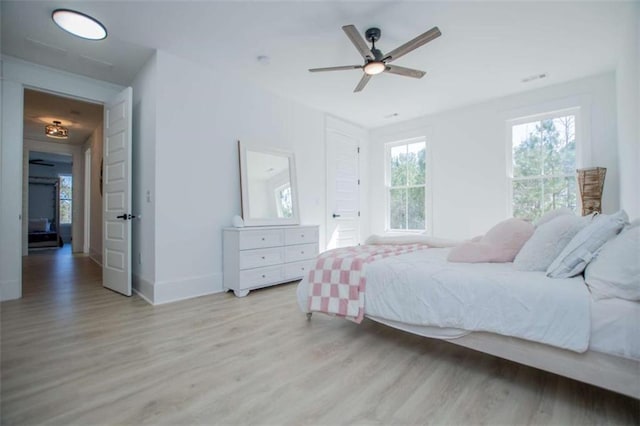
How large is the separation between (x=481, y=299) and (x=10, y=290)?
4.49 meters

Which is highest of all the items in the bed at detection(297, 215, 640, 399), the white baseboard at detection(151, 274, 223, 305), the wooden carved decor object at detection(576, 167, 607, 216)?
the wooden carved decor object at detection(576, 167, 607, 216)

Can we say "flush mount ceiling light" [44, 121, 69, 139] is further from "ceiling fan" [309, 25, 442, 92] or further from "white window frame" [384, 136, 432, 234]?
"white window frame" [384, 136, 432, 234]

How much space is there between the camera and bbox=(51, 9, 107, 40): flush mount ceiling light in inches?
94.6

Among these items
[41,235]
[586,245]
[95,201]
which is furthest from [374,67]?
[41,235]

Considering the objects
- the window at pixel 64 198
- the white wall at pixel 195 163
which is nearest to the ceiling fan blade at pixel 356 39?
the white wall at pixel 195 163

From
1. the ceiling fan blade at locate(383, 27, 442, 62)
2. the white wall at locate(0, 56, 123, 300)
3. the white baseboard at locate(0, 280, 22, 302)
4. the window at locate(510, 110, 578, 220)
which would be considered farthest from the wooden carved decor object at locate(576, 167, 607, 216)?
the white baseboard at locate(0, 280, 22, 302)

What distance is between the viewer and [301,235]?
12.9ft

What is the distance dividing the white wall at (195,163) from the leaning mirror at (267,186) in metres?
0.13

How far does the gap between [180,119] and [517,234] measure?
3.38 meters

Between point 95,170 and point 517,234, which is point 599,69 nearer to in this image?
point 517,234

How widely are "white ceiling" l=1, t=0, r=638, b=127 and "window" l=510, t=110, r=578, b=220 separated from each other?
1.96 ft

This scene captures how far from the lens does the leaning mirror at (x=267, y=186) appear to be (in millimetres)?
3664

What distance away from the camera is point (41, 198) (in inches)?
382

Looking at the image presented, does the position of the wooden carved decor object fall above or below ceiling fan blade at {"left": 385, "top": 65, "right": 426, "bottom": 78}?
below
